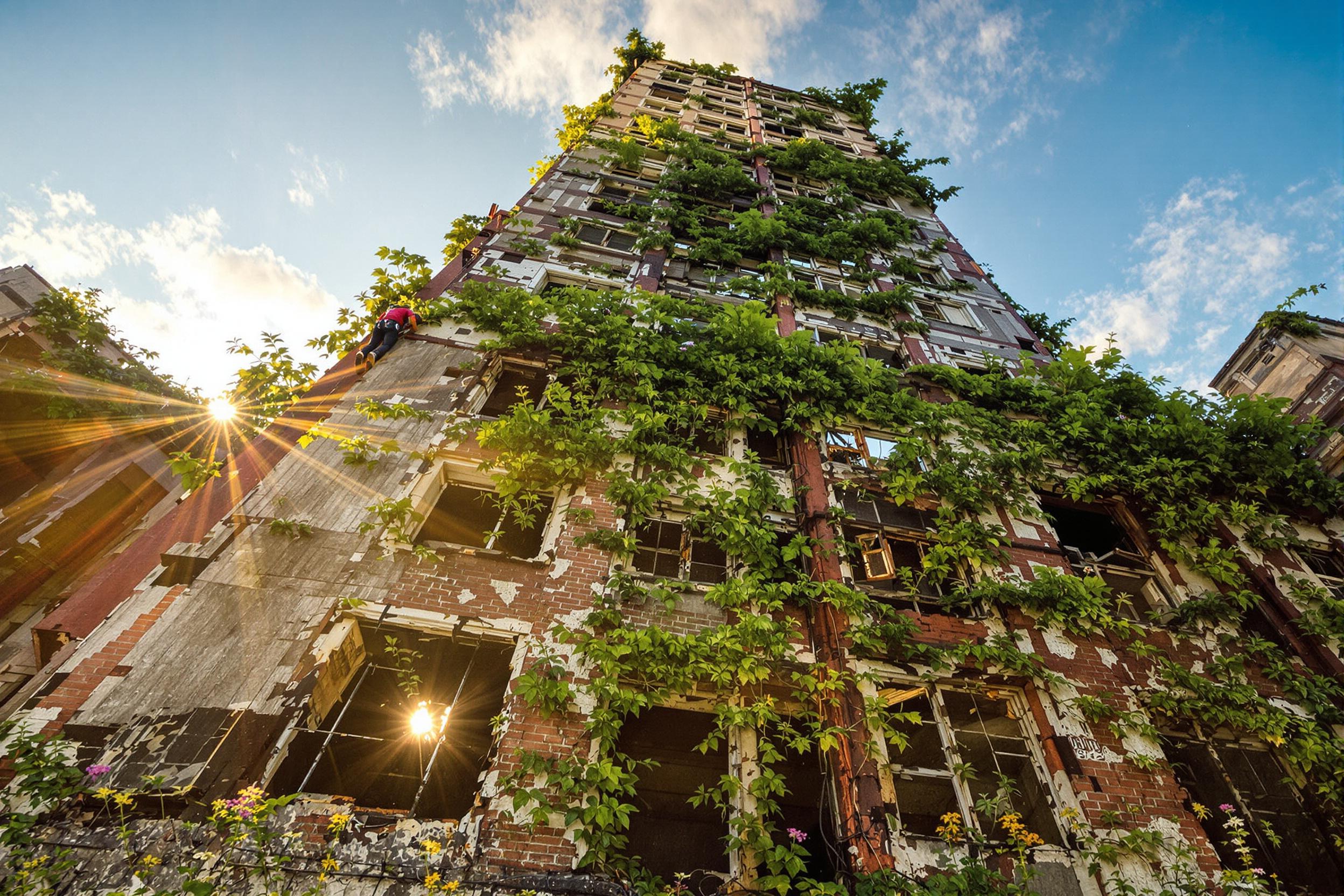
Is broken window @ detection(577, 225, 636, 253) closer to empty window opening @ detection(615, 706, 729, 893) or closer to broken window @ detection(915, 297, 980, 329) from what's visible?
broken window @ detection(915, 297, 980, 329)

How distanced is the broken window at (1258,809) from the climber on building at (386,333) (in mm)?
13056

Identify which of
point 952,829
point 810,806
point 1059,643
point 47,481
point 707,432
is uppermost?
point 47,481

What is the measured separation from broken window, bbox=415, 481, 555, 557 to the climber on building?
2922 millimetres

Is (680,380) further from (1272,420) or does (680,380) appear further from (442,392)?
(1272,420)

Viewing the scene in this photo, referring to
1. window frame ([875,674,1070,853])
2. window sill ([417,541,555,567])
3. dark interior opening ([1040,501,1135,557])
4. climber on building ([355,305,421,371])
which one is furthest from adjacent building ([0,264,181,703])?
dark interior opening ([1040,501,1135,557])

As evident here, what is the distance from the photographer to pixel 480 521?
8.95 meters

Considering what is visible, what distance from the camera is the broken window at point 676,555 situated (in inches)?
326

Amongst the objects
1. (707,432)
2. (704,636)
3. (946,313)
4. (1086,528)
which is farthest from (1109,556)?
(946,313)

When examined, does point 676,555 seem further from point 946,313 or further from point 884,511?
point 946,313

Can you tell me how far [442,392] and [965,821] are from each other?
9.60 meters

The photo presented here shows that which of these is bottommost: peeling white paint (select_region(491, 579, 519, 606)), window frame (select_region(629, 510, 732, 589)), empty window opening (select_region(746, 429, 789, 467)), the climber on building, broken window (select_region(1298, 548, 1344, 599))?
peeling white paint (select_region(491, 579, 519, 606))

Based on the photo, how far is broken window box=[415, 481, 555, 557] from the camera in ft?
27.7

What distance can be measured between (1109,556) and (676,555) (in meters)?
7.61

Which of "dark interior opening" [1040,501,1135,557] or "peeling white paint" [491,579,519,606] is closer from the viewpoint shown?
"peeling white paint" [491,579,519,606]
